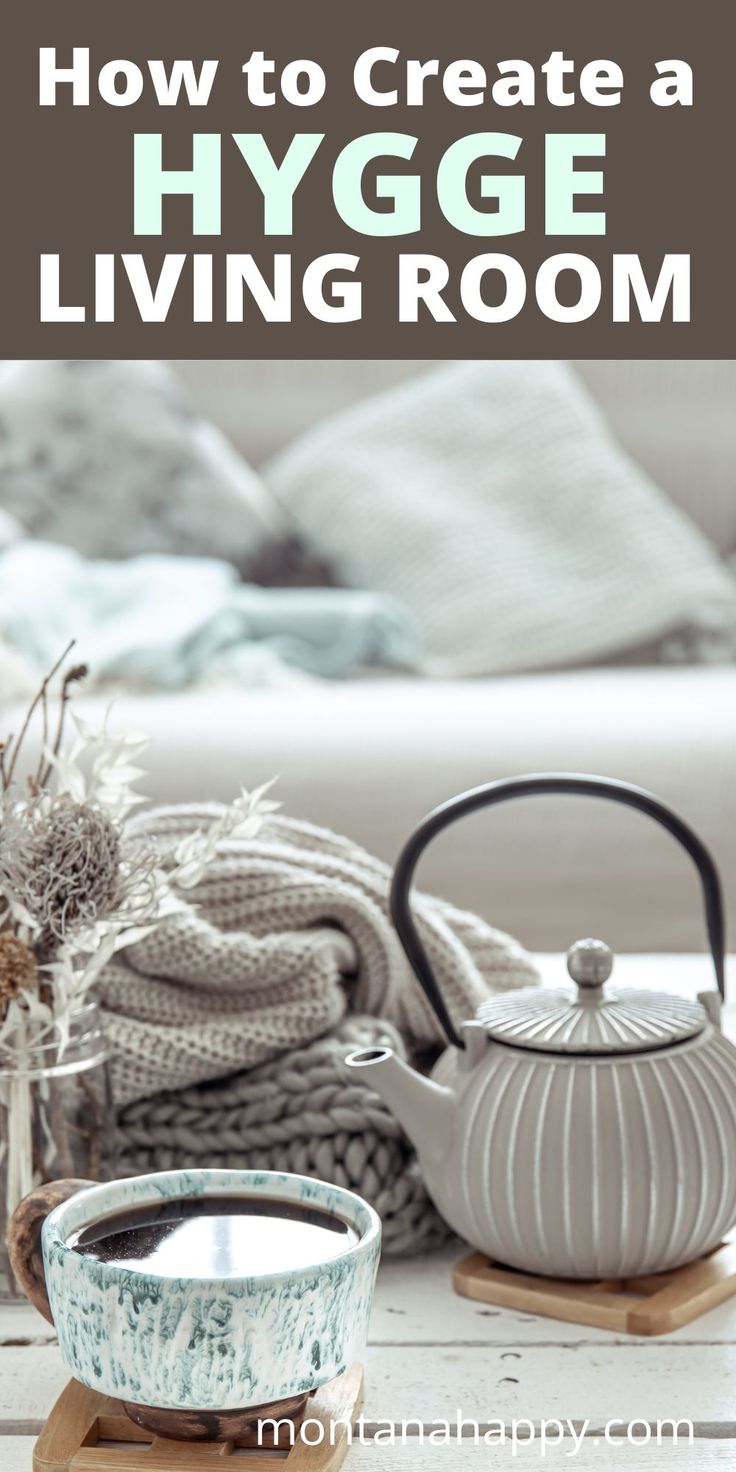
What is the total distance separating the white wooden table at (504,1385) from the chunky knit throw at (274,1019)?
0.23ft

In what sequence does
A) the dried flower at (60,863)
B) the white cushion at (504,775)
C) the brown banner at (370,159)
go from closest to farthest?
the dried flower at (60,863) < the white cushion at (504,775) < the brown banner at (370,159)

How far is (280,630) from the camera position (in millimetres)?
2014

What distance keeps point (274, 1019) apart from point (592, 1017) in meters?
0.15

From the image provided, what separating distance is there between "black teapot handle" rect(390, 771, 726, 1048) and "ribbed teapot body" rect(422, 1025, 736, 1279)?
0.05 m

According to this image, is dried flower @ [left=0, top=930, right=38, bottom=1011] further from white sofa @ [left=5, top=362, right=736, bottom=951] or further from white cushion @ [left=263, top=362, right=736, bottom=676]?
white cushion @ [left=263, top=362, right=736, bottom=676]

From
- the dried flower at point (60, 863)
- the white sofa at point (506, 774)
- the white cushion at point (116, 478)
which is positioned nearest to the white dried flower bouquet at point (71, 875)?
the dried flower at point (60, 863)

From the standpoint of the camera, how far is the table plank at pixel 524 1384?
1.66 feet

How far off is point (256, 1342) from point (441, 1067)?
228mm

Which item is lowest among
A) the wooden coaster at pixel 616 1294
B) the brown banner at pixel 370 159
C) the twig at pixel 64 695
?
the wooden coaster at pixel 616 1294

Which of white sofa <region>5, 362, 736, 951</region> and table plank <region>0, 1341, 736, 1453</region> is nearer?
table plank <region>0, 1341, 736, 1453</region>

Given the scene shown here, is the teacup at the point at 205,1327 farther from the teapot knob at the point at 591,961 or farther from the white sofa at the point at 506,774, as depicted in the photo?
the white sofa at the point at 506,774

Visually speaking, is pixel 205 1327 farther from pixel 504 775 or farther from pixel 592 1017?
pixel 504 775

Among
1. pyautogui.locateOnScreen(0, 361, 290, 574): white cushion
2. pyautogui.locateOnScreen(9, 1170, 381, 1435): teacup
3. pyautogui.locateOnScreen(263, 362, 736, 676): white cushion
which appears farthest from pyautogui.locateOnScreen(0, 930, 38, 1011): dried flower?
pyautogui.locateOnScreen(0, 361, 290, 574): white cushion

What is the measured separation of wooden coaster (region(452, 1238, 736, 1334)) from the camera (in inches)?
22.4
